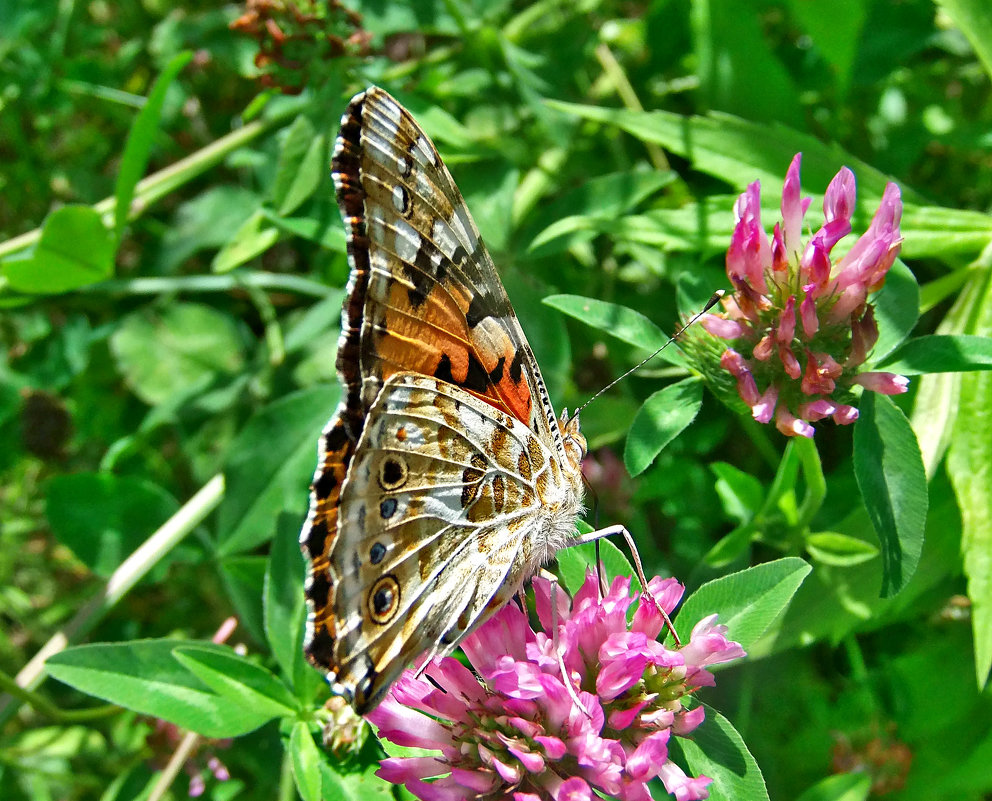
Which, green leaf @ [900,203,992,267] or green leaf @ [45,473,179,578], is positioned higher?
green leaf @ [900,203,992,267]

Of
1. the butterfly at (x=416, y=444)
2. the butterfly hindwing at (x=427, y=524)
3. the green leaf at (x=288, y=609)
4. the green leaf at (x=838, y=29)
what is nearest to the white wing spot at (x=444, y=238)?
the butterfly at (x=416, y=444)

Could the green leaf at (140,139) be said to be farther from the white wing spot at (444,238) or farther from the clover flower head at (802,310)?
the clover flower head at (802,310)

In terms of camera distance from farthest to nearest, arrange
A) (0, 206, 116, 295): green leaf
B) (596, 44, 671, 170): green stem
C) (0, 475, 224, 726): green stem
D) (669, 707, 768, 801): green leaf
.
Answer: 1. (596, 44, 671, 170): green stem
2. (0, 206, 116, 295): green leaf
3. (0, 475, 224, 726): green stem
4. (669, 707, 768, 801): green leaf

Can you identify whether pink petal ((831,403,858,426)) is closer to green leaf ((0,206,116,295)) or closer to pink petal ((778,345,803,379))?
pink petal ((778,345,803,379))

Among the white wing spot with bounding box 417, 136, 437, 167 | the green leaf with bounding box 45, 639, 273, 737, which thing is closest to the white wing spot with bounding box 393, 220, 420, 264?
the white wing spot with bounding box 417, 136, 437, 167

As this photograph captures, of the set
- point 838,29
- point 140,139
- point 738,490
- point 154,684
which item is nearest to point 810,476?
point 738,490
